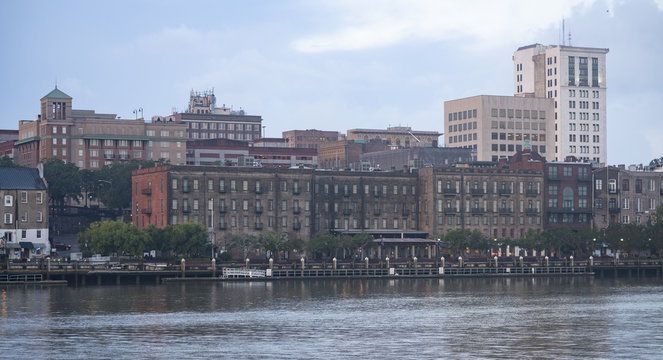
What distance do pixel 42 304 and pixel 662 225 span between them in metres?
104

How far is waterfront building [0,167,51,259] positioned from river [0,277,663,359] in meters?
26.7

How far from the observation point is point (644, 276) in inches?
6826

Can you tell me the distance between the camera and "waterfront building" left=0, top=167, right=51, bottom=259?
518 feet

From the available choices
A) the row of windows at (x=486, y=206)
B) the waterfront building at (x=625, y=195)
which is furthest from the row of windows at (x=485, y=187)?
the waterfront building at (x=625, y=195)

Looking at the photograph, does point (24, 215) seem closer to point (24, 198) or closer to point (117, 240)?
point (24, 198)

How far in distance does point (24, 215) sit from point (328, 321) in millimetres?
74527

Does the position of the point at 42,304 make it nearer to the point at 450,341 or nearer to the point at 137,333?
the point at 137,333

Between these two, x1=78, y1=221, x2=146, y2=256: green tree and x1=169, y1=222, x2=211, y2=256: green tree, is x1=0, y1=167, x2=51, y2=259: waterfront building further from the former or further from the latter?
x1=169, y1=222, x2=211, y2=256: green tree

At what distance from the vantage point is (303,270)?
497 feet

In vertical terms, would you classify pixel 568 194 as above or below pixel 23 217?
above

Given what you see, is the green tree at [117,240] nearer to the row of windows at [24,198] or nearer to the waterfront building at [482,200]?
the row of windows at [24,198]

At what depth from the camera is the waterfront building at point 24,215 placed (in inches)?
6216

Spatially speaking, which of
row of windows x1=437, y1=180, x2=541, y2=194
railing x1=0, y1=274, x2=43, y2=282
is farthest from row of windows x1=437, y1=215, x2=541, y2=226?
railing x1=0, y1=274, x2=43, y2=282

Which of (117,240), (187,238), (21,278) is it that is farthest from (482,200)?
(21,278)
